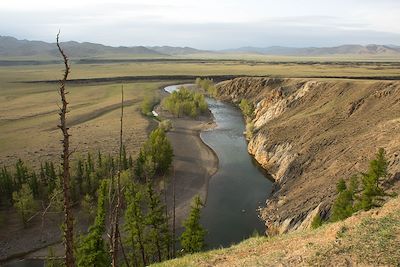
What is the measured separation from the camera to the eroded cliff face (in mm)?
47969

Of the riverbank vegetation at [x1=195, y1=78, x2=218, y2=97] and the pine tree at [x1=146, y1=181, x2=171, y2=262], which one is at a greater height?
the riverbank vegetation at [x1=195, y1=78, x2=218, y2=97]

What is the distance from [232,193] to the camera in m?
59.1

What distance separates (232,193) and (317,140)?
1623 cm

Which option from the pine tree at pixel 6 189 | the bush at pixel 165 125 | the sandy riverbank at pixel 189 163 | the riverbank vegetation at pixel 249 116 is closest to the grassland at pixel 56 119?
the bush at pixel 165 125

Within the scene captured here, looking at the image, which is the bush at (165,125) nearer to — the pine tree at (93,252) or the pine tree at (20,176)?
the pine tree at (20,176)

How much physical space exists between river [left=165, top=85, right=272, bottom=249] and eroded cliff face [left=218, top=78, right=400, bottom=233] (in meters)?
1.83

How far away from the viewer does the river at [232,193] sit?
48.1 meters

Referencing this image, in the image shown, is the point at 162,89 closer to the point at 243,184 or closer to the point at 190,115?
the point at 190,115

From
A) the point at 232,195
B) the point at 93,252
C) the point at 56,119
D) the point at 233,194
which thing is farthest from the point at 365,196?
the point at 56,119

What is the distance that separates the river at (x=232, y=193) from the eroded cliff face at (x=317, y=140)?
183 cm

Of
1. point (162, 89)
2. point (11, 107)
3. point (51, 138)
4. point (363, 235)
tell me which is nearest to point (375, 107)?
point (363, 235)

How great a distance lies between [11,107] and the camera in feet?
408

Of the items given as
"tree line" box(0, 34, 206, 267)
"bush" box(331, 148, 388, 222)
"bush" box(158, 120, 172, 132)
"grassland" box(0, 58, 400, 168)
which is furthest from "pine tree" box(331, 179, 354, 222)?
"bush" box(158, 120, 172, 132)

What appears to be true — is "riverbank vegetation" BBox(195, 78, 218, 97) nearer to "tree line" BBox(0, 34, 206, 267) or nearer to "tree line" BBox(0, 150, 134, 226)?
"tree line" BBox(0, 34, 206, 267)
